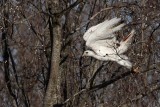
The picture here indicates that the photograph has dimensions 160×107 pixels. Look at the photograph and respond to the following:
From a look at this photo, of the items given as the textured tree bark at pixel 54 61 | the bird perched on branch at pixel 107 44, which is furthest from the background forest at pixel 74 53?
the bird perched on branch at pixel 107 44

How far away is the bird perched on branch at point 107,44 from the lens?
5.64 meters

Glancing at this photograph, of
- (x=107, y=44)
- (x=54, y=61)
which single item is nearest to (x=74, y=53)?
(x=54, y=61)

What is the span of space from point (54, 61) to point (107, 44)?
1.18m

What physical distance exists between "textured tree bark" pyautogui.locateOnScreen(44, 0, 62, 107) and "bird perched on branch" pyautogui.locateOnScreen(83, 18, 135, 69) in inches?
34.2

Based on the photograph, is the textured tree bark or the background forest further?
the background forest

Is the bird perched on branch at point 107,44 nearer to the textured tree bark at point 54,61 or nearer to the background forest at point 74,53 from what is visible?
the textured tree bark at point 54,61

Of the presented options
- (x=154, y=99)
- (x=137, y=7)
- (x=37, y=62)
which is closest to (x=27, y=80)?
(x=37, y=62)

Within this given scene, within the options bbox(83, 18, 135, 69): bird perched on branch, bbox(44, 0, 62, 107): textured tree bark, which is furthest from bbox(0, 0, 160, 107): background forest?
bbox(83, 18, 135, 69): bird perched on branch

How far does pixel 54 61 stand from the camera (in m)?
6.57

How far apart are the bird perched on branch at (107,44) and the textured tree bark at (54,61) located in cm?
87

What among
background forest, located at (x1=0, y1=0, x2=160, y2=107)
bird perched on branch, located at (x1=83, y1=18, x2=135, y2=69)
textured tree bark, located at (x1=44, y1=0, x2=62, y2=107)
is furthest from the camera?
background forest, located at (x1=0, y1=0, x2=160, y2=107)

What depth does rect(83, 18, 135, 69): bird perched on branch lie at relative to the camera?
5.64m

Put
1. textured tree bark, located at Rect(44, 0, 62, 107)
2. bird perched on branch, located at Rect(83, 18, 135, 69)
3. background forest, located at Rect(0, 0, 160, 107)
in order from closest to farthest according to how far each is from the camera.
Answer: bird perched on branch, located at Rect(83, 18, 135, 69) < textured tree bark, located at Rect(44, 0, 62, 107) < background forest, located at Rect(0, 0, 160, 107)

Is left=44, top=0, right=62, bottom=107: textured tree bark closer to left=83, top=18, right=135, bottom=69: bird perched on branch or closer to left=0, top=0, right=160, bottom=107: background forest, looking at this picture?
left=83, top=18, right=135, bottom=69: bird perched on branch
